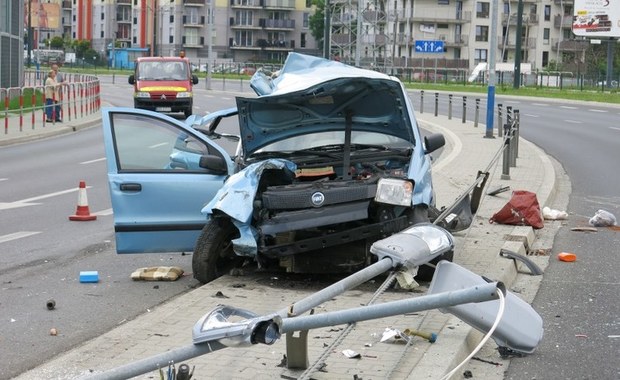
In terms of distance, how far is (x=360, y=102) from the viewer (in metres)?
9.78

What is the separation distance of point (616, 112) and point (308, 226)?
1661 inches

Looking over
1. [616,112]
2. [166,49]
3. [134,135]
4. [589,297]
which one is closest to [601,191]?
[589,297]

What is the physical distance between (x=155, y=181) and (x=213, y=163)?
530 millimetres

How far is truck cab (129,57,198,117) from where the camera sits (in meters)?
38.9

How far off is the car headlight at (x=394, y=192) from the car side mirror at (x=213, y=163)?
1.63m

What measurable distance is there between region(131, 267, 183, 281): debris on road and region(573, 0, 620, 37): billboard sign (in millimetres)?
75002

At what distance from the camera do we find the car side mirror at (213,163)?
9.52 m

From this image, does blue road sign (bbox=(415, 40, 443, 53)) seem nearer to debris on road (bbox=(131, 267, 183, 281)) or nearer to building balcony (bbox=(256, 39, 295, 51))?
building balcony (bbox=(256, 39, 295, 51))

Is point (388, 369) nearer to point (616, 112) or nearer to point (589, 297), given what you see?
point (589, 297)

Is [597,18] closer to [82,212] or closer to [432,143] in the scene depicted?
[82,212]

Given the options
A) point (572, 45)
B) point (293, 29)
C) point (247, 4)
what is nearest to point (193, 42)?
point (247, 4)

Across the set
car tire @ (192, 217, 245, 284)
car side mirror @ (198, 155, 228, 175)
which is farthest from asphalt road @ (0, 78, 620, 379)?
car side mirror @ (198, 155, 228, 175)

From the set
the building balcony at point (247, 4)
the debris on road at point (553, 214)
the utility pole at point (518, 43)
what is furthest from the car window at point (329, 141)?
the building balcony at point (247, 4)

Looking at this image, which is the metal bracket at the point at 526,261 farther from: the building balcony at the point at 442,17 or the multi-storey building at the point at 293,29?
the building balcony at the point at 442,17
